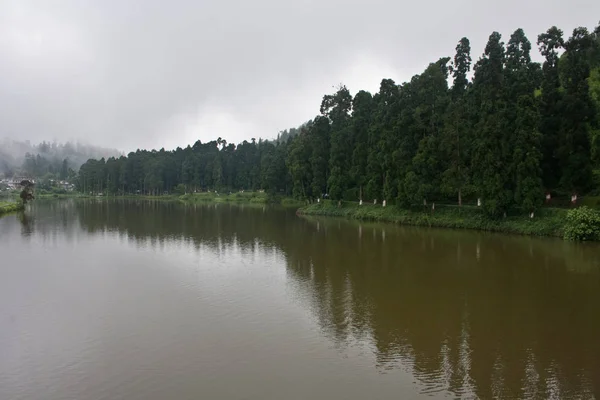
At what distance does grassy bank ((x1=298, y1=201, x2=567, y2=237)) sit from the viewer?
33438 mm

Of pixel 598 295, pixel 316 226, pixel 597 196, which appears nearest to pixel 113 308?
pixel 598 295

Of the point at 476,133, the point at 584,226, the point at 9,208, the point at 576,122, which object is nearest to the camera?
the point at 584,226

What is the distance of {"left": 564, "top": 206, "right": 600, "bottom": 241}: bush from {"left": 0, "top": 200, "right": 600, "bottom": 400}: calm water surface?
149 inches

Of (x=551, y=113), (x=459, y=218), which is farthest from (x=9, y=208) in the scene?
(x=551, y=113)

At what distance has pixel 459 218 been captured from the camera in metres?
40.2

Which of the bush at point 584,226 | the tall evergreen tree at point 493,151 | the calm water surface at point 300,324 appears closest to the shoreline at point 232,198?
the tall evergreen tree at point 493,151

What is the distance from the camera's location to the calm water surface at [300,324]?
396 inches

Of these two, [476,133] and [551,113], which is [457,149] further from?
[551,113]

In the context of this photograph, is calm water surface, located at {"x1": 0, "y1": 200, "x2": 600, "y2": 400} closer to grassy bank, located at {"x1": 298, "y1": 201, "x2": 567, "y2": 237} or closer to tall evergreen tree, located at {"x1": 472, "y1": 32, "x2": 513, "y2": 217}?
grassy bank, located at {"x1": 298, "y1": 201, "x2": 567, "y2": 237}

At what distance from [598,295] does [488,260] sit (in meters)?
7.49

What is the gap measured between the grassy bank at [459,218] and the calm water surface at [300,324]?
6.46 meters

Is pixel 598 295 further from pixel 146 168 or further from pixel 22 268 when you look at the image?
pixel 146 168

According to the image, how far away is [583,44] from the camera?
36.9 m

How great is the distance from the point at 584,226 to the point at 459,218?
37.0 feet
